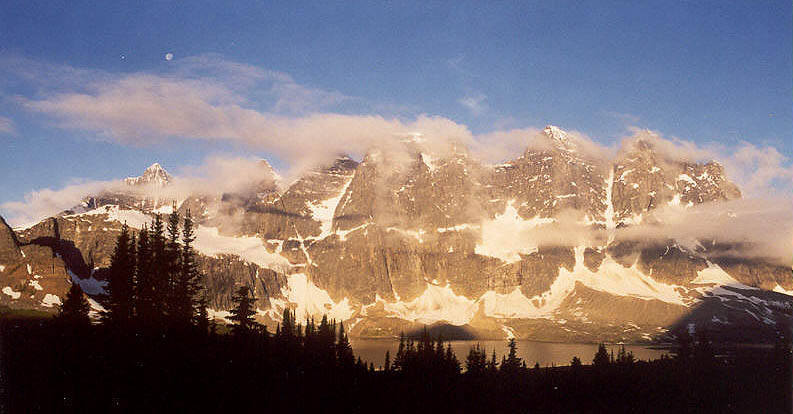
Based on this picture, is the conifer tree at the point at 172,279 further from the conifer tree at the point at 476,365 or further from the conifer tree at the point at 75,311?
the conifer tree at the point at 476,365

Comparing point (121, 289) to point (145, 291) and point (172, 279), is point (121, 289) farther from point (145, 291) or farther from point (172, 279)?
point (172, 279)

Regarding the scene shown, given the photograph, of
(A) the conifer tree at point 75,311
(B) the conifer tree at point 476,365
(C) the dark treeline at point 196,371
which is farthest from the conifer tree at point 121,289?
(B) the conifer tree at point 476,365

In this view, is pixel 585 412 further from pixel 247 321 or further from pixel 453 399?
pixel 247 321

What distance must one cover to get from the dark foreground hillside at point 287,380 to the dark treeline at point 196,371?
0.60 feet

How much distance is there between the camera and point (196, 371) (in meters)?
66.9

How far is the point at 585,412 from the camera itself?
147 metres

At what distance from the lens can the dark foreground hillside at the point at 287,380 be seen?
186 feet

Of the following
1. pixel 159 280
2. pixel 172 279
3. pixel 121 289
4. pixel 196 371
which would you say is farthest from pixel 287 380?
pixel 196 371

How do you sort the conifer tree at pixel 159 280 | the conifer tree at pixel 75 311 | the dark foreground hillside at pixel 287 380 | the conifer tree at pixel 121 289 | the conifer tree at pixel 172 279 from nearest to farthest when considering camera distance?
the dark foreground hillside at pixel 287 380, the conifer tree at pixel 75 311, the conifer tree at pixel 121 289, the conifer tree at pixel 159 280, the conifer tree at pixel 172 279

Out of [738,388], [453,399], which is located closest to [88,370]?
[453,399]

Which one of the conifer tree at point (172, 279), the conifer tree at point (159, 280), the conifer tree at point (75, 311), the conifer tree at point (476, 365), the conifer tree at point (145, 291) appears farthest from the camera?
the conifer tree at point (476, 365)

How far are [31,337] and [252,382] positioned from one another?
23723 millimetres

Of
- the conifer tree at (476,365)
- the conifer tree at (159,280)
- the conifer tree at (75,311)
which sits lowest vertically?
the conifer tree at (476,365)

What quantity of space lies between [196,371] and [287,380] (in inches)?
1333
